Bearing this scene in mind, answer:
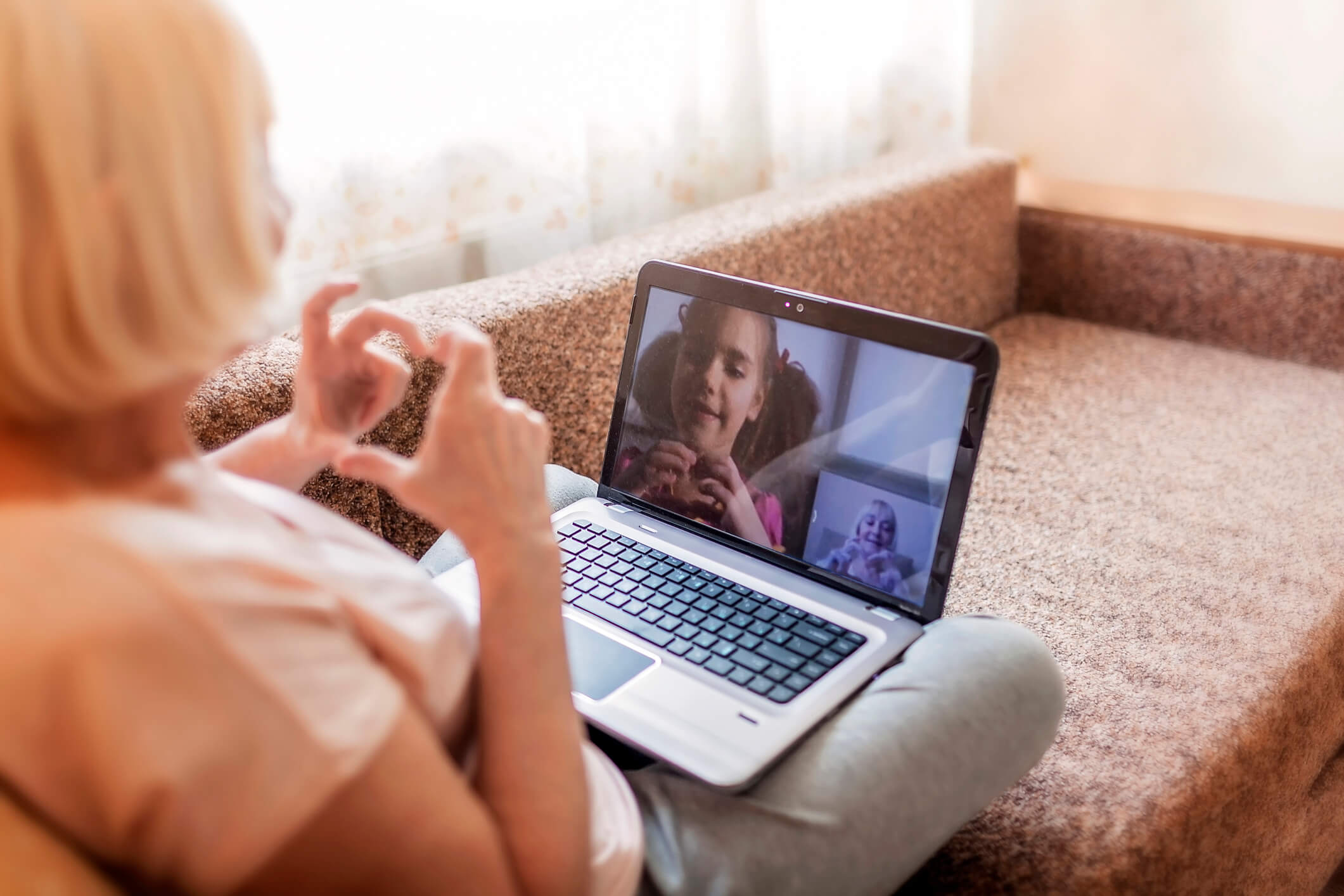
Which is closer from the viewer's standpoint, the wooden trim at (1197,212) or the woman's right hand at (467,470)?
the woman's right hand at (467,470)

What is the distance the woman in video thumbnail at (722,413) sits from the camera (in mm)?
935

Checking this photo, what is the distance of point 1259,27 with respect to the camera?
5.60 ft

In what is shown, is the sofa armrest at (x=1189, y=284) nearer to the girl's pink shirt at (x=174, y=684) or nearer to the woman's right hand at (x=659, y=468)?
the woman's right hand at (x=659, y=468)

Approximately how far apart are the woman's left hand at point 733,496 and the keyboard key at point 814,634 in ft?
0.33

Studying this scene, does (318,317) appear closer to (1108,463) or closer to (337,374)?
(337,374)

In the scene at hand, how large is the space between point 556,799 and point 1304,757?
759 millimetres

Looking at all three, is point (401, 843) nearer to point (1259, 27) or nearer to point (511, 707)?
point (511, 707)

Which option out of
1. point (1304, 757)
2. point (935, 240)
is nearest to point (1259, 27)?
point (935, 240)

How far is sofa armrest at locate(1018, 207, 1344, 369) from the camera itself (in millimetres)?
1591

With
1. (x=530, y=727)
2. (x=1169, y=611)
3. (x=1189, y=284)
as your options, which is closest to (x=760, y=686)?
(x=530, y=727)

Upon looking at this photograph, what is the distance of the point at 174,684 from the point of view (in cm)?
45

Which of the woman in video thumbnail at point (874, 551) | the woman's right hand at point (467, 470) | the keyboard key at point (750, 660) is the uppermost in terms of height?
the woman's right hand at point (467, 470)

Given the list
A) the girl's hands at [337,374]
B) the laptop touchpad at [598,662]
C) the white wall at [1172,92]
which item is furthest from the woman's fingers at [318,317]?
the white wall at [1172,92]

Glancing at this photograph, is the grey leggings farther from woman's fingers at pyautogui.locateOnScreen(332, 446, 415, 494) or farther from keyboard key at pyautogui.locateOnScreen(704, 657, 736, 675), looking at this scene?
woman's fingers at pyautogui.locateOnScreen(332, 446, 415, 494)
